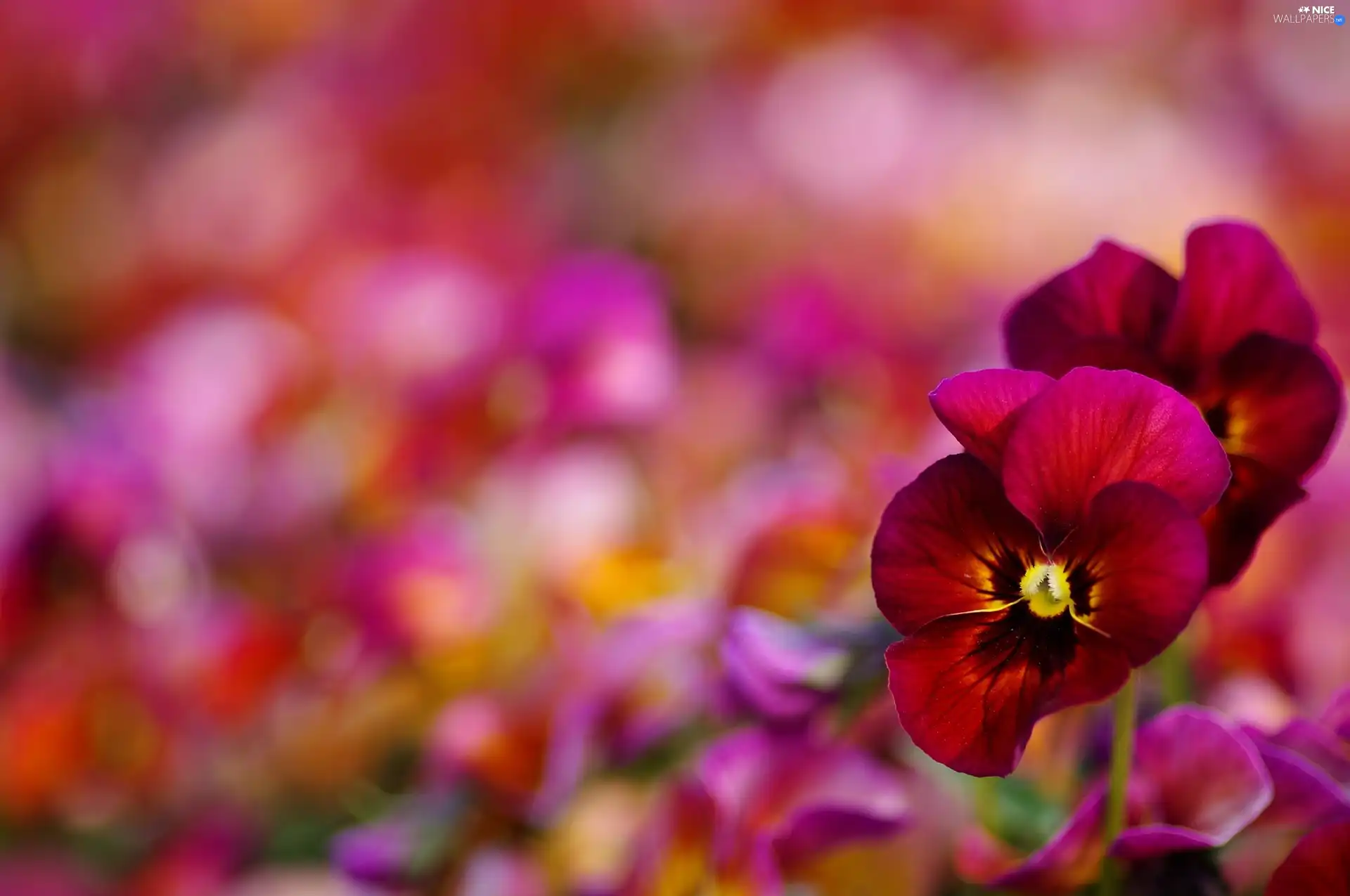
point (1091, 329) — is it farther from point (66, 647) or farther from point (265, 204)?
point (265, 204)

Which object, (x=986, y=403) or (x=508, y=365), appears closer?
(x=986, y=403)

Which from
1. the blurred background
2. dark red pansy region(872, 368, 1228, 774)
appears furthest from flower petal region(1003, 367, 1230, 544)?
the blurred background

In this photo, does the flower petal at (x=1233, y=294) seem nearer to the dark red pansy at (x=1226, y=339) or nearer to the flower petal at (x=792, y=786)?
the dark red pansy at (x=1226, y=339)

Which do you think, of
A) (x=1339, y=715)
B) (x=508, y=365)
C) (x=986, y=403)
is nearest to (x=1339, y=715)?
(x=1339, y=715)

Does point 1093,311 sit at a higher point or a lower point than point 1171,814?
higher

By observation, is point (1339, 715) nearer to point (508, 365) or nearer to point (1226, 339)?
point (1226, 339)

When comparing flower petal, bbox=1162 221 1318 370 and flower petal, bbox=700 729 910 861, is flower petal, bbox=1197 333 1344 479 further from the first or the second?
flower petal, bbox=700 729 910 861

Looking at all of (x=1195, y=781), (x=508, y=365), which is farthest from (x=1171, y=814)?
(x=508, y=365)
